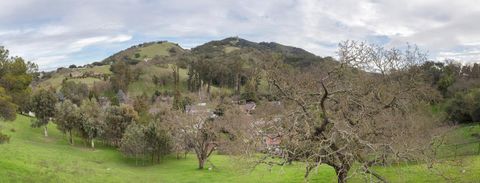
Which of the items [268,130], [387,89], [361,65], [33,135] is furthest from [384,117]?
[33,135]

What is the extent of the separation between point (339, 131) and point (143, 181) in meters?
24.0

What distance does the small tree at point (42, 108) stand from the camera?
58.5m

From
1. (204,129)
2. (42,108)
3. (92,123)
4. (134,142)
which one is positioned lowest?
(134,142)

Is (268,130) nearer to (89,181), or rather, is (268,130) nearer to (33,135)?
(89,181)

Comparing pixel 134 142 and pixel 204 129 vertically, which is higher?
pixel 204 129

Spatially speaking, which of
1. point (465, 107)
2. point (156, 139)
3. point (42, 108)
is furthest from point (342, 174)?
point (465, 107)

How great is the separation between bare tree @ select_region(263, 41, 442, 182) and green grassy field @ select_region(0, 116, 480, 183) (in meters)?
1.30

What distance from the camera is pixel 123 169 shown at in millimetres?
45125

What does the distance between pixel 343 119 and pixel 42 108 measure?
166 feet

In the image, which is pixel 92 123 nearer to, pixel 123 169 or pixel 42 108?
pixel 42 108

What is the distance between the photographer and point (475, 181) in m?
19.8

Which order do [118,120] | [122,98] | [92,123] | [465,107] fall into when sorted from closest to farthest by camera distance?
[92,123], [118,120], [465,107], [122,98]

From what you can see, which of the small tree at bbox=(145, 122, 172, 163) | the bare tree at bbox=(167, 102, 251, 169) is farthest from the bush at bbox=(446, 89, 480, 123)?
the small tree at bbox=(145, 122, 172, 163)

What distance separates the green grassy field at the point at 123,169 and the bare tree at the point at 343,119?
1.30m
